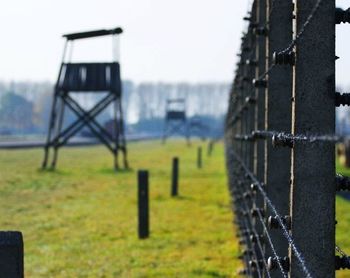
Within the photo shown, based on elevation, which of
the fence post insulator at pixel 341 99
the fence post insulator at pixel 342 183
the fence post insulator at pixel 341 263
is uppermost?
the fence post insulator at pixel 341 99

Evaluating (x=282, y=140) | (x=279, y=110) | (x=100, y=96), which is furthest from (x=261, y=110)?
(x=100, y=96)

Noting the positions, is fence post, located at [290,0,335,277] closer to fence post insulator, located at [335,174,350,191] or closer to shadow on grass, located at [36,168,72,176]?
fence post insulator, located at [335,174,350,191]

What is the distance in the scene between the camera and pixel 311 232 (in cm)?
237

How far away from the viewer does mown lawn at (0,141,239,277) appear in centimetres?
654

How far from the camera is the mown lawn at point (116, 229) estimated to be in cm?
654

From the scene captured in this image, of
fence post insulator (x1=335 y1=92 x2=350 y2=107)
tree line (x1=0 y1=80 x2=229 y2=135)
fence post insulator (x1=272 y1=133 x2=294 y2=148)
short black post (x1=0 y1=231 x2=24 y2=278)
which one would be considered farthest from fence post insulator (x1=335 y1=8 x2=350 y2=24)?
tree line (x1=0 y1=80 x2=229 y2=135)

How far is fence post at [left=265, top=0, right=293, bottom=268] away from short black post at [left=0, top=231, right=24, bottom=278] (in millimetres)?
1790

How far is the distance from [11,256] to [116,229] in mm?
6850

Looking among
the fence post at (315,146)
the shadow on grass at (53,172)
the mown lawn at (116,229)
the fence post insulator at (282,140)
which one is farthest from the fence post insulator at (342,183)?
the shadow on grass at (53,172)

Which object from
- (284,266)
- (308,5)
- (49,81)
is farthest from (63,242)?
(49,81)

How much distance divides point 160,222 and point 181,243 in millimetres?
1774

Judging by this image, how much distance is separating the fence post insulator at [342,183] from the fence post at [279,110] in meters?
1.41

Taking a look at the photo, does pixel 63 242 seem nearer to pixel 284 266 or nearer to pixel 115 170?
pixel 284 266

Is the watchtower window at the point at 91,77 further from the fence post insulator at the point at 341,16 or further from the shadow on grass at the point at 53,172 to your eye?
the fence post insulator at the point at 341,16
